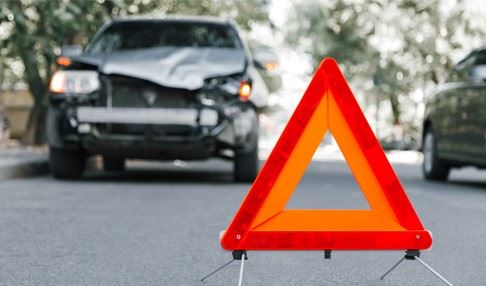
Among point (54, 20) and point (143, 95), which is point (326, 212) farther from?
point (54, 20)

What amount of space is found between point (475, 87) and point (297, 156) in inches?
309

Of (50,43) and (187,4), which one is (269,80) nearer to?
(187,4)

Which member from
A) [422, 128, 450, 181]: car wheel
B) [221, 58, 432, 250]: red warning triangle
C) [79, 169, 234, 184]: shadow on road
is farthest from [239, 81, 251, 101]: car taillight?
[221, 58, 432, 250]: red warning triangle

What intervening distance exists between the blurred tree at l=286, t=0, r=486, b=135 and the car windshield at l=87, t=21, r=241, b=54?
2155 centimetres

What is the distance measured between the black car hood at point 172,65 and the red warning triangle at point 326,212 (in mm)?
6317

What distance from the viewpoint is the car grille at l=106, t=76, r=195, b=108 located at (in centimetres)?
1080

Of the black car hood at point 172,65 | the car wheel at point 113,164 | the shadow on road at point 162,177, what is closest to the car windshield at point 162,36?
the black car hood at point 172,65

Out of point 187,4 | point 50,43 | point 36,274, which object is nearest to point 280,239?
point 36,274

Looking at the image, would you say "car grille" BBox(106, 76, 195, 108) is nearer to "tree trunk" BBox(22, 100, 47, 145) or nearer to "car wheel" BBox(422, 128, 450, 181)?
"car wheel" BBox(422, 128, 450, 181)

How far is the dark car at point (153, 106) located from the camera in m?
10.7

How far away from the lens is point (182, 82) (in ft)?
35.3

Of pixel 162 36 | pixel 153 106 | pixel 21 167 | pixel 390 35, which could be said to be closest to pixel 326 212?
pixel 153 106

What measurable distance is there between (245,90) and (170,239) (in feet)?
14.9

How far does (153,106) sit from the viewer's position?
10820mm
